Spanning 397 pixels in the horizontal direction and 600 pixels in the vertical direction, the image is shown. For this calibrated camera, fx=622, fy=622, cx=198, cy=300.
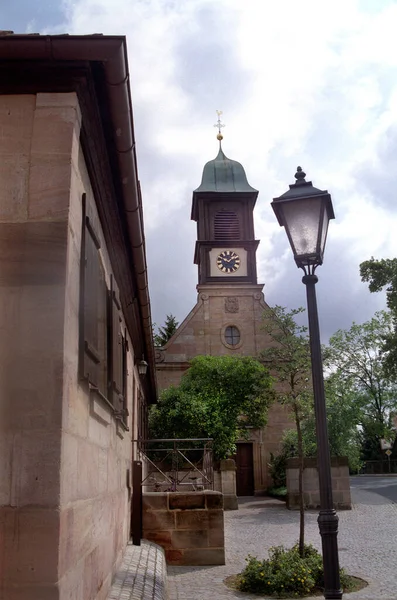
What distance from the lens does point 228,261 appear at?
35.9 metres

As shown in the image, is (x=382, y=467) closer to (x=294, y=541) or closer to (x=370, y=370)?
(x=370, y=370)

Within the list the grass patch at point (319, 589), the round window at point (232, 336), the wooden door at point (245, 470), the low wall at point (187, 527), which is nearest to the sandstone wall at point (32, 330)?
the grass patch at point (319, 589)

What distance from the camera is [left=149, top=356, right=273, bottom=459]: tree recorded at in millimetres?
25016

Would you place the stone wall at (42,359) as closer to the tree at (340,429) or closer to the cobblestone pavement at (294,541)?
the cobblestone pavement at (294,541)

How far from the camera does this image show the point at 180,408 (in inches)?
1011

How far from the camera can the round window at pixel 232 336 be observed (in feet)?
111

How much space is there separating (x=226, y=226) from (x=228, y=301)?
16.2ft

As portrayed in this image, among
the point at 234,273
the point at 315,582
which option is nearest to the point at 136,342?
the point at 315,582

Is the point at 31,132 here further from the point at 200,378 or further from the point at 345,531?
the point at 200,378

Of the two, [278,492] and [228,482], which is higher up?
[228,482]

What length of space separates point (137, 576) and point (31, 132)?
5505 mm

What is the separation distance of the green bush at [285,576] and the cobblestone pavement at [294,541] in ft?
1.01

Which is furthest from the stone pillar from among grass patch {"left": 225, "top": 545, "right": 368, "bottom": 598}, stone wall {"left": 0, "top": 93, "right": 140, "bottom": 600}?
stone wall {"left": 0, "top": 93, "right": 140, "bottom": 600}

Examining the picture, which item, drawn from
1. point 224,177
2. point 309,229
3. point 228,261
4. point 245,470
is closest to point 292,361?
point 309,229
